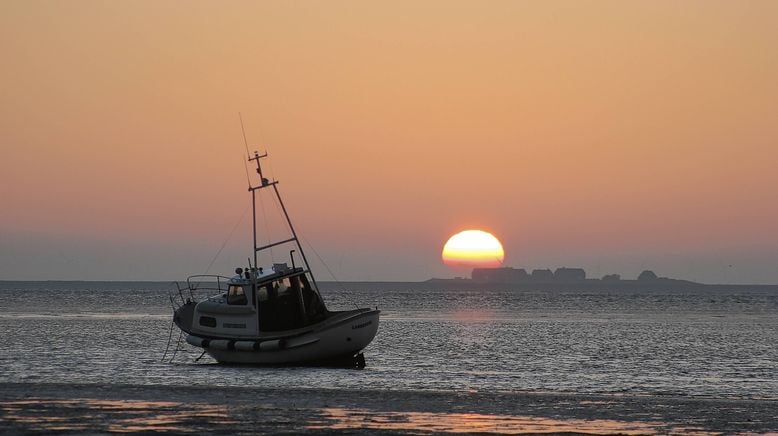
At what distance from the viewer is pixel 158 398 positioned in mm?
28922

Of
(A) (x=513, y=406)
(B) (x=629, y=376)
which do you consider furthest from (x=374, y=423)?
Result: (B) (x=629, y=376)

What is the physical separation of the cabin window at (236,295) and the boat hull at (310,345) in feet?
5.95

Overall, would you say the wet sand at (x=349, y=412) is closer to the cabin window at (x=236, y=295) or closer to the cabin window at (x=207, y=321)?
the cabin window at (x=236, y=295)

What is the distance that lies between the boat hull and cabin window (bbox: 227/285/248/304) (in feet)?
5.95

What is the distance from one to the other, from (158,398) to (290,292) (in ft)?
60.2

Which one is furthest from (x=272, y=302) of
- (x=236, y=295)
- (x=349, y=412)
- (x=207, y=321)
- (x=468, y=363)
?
(x=349, y=412)

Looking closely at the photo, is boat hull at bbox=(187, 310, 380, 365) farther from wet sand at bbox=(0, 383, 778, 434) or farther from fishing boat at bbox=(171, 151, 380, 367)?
wet sand at bbox=(0, 383, 778, 434)

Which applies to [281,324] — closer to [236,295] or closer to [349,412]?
[236,295]

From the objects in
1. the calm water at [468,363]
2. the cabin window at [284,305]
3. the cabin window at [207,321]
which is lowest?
the calm water at [468,363]

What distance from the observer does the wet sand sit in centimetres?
2305

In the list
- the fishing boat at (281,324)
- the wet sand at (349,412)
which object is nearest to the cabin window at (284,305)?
the fishing boat at (281,324)

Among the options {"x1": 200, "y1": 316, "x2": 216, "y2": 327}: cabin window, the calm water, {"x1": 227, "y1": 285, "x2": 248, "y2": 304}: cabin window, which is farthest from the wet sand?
{"x1": 200, "y1": 316, "x2": 216, "y2": 327}: cabin window

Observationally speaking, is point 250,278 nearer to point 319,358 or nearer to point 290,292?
point 290,292

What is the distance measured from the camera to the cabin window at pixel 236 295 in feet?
155
